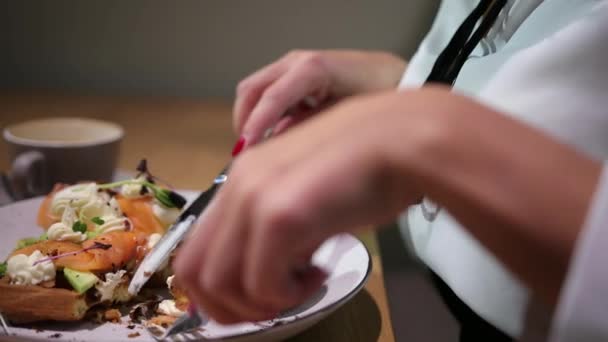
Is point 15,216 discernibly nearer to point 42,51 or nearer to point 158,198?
point 158,198

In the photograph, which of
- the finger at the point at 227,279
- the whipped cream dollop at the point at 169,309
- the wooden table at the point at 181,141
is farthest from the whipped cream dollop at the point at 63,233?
the finger at the point at 227,279

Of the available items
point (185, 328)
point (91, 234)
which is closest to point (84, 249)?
point (91, 234)

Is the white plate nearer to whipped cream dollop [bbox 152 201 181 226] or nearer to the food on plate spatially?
the food on plate

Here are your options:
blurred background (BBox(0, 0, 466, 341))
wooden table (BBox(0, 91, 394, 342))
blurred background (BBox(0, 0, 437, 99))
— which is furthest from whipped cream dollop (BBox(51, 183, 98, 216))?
blurred background (BBox(0, 0, 437, 99))

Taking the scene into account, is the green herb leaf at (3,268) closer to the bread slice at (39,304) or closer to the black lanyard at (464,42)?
the bread slice at (39,304)

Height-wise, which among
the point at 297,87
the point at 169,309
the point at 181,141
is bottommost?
the point at 181,141

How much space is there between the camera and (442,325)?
1128mm

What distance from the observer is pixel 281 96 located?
596 mm

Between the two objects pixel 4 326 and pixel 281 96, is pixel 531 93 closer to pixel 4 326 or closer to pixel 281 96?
pixel 281 96

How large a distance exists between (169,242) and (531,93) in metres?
0.31

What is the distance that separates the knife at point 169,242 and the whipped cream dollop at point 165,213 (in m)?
0.05

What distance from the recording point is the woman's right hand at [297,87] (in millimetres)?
590

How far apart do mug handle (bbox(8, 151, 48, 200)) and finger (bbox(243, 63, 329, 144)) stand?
0.27 m

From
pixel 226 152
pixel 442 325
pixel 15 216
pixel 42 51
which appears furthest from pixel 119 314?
pixel 42 51
